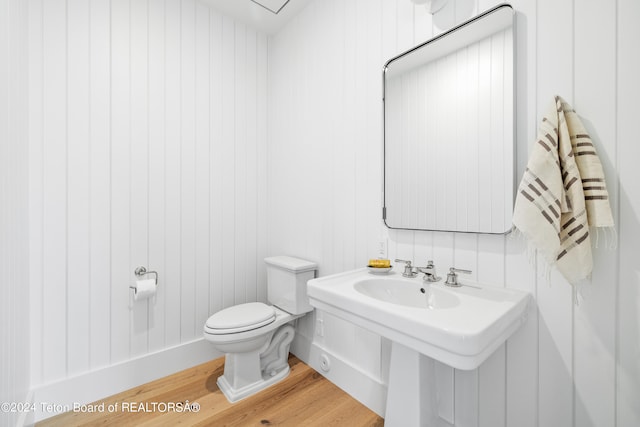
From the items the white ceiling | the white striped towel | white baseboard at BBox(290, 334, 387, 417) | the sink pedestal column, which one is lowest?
white baseboard at BBox(290, 334, 387, 417)

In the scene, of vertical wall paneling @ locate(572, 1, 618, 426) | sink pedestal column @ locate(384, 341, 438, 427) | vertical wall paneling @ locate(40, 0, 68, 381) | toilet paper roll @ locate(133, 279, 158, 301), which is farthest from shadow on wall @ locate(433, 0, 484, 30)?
toilet paper roll @ locate(133, 279, 158, 301)

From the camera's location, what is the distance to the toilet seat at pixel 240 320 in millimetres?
1592

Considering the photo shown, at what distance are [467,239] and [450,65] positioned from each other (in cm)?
79

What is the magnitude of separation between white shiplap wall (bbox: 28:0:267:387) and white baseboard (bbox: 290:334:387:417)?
0.61m

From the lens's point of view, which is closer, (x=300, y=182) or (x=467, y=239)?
(x=467, y=239)

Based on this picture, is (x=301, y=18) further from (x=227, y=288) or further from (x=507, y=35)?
(x=227, y=288)

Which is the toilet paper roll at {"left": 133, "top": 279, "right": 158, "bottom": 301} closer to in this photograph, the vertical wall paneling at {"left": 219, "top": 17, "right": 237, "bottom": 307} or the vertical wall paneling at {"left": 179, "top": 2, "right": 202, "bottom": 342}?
the vertical wall paneling at {"left": 179, "top": 2, "right": 202, "bottom": 342}

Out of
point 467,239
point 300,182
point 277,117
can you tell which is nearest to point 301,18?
point 277,117

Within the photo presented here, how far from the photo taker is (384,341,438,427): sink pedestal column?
1119 millimetres

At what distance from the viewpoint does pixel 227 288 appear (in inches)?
85.0

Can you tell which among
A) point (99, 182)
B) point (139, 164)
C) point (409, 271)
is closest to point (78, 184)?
point (99, 182)

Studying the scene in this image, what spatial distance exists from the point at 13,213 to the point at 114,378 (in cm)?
113

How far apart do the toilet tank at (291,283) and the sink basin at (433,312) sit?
22.6 inches

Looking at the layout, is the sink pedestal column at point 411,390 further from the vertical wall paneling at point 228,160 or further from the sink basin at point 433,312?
the vertical wall paneling at point 228,160
